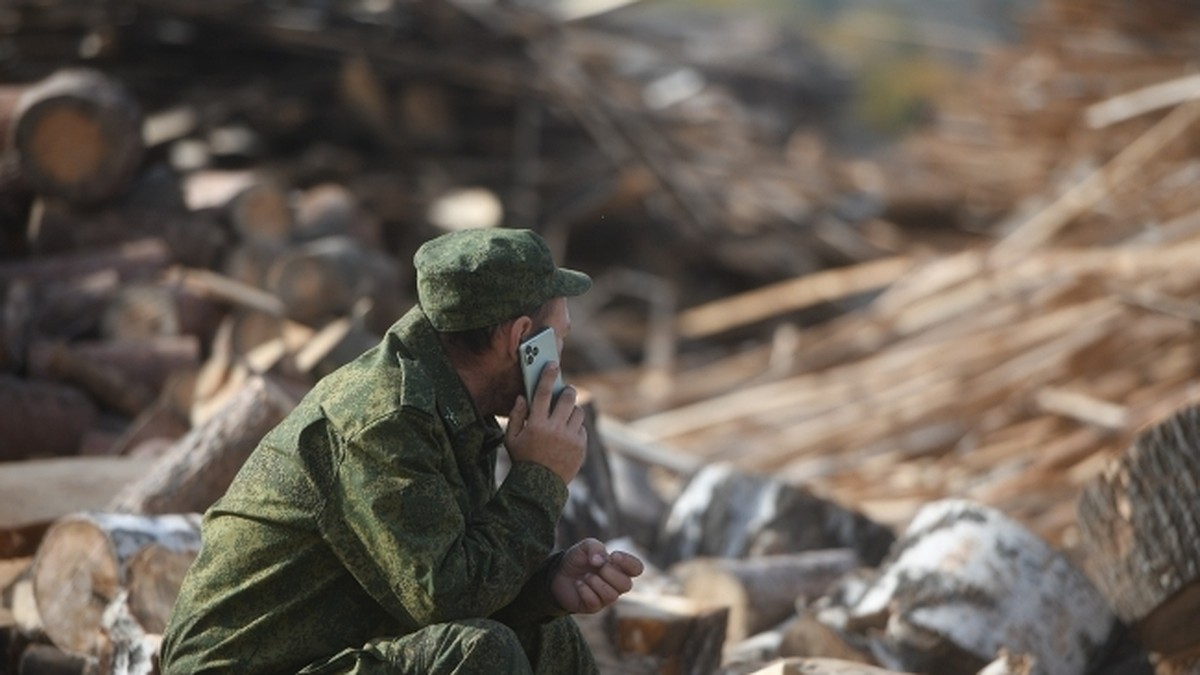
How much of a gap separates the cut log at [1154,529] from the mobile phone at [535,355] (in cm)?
195

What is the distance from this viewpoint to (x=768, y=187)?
493 inches

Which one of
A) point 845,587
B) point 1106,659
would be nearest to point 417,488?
point 845,587

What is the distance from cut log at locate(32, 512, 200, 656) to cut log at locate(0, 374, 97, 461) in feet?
6.53

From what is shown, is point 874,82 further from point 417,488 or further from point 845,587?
point 417,488

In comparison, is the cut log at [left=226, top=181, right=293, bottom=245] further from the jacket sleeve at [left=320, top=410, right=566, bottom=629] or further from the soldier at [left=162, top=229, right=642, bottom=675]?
the jacket sleeve at [left=320, top=410, right=566, bottom=629]

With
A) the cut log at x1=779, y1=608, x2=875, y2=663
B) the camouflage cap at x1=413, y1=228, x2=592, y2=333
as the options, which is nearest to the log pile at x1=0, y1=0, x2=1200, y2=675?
the cut log at x1=779, y1=608, x2=875, y2=663

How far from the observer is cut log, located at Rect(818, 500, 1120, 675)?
169 inches

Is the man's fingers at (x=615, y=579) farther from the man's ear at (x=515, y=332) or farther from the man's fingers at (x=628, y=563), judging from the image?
the man's ear at (x=515, y=332)

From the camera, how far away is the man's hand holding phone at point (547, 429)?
2.94 m

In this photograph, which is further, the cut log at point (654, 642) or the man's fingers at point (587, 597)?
the cut log at point (654, 642)

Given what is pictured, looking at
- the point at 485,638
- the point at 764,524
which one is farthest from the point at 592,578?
the point at 764,524

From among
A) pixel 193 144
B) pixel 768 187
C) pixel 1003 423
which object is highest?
pixel 193 144

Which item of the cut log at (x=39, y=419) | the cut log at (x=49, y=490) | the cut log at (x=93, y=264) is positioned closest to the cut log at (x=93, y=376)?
the cut log at (x=39, y=419)

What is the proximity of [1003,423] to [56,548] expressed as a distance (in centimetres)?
460
